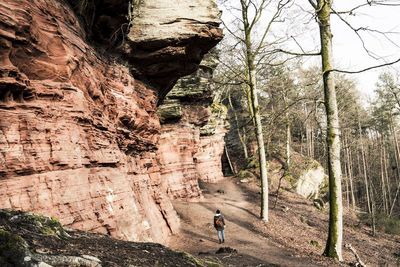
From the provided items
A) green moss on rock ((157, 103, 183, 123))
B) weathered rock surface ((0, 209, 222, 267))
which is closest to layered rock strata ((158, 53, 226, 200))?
green moss on rock ((157, 103, 183, 123))

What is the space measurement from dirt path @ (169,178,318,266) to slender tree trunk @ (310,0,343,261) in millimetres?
1138

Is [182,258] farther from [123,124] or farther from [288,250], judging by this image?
[288,250]

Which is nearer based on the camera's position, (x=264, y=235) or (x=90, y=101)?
(x=90, y=101)

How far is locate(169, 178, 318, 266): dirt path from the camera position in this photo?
28.1ft

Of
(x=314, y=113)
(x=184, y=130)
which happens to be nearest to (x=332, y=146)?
(x=314, y=113)

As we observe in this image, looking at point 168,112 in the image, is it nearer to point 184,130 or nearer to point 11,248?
point 184,130

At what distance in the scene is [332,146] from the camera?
834 cm

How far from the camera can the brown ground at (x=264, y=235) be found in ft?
28.9

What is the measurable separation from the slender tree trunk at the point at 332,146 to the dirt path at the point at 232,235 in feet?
3.73

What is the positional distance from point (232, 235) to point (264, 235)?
1636 mm

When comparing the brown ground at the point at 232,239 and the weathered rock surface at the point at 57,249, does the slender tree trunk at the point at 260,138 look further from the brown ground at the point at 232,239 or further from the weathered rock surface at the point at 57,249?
the weathered rock surface at the point at 57,249

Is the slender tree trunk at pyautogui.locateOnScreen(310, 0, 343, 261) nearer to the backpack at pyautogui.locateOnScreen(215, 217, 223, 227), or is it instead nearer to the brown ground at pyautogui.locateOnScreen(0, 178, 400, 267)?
the brown ground at pyautogui.locateOnScreen(0, 178, 400, 267)

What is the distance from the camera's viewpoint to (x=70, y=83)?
6.63 meters

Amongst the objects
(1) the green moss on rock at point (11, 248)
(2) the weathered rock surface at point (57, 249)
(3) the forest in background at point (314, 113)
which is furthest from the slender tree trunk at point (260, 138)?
(1) the green moss on rock at point (11, 248)
